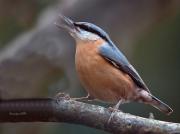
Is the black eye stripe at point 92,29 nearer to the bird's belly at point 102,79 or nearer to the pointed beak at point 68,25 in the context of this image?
the pointed beak at point 68,25

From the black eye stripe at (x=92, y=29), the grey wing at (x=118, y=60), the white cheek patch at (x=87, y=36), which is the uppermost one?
the black eye stripe at (x=92, y=29)

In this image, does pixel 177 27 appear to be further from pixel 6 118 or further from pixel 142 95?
pixel 6 118

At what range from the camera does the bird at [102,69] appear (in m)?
3.96

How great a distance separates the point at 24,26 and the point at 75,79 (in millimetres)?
672

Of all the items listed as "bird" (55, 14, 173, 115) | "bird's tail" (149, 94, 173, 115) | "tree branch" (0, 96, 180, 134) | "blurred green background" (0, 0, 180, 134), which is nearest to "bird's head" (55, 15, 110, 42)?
"bird" (55, 14, 173, 115)

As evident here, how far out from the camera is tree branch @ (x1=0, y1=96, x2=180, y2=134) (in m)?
3.32

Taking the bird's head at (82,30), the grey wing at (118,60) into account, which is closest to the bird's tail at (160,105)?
the grey wing at (118,60)

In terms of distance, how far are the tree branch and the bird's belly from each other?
0.43 metres

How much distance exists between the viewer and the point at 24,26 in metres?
5.26

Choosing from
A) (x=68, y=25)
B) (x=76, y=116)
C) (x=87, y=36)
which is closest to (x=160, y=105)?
(x=87, y=36)

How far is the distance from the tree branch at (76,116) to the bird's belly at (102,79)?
43 cm

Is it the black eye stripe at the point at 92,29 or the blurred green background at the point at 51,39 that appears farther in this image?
the blurred green background at the point at 51,39

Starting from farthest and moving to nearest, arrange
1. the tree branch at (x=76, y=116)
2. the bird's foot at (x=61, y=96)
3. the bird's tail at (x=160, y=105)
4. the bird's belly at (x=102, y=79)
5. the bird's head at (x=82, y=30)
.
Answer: the bird's tail at (x=160, y=105)
the bird's head at (x=82, y=30)
the bird's belly at (x=102, y=79)
the bird's foot at (x=61, y=96)
the tree branch at (x=76, y=116)

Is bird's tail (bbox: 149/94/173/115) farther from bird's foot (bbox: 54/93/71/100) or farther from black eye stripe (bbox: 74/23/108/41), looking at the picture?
bird's foot (bbox: 54/93/71/100)
